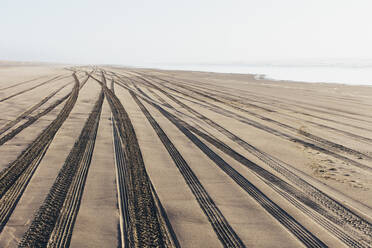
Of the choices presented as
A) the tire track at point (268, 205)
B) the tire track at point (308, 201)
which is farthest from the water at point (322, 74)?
the tire track at point (268, 205)

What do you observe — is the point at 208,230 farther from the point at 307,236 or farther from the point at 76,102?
the point at 76,102

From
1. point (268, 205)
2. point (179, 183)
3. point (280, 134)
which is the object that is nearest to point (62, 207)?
point (179, 183)

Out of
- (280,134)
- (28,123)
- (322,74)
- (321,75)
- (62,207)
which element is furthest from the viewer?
(322,74)

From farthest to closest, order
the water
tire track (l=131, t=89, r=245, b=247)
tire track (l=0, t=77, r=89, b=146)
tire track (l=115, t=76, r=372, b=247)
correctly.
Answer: the water < tire track (l=0, t=77, r=89, b=146) < tire track (l=115, t=76, r=372, b=247) < tire track (l=131, t=89, r=245, b=247)

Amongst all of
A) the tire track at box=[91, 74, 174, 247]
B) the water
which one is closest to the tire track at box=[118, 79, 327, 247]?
the tire track at box=[91, 74, 174, 247]

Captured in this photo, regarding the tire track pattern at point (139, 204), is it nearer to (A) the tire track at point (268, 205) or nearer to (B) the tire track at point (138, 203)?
(B) the tire track at point (138, 203)

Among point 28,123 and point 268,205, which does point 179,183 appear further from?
point 28,123

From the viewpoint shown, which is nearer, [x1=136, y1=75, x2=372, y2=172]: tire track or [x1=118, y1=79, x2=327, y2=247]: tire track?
[x1=118, y1=79, x2=327, y2=247]: tire track

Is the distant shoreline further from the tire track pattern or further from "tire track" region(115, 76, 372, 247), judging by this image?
the tire track pattern
